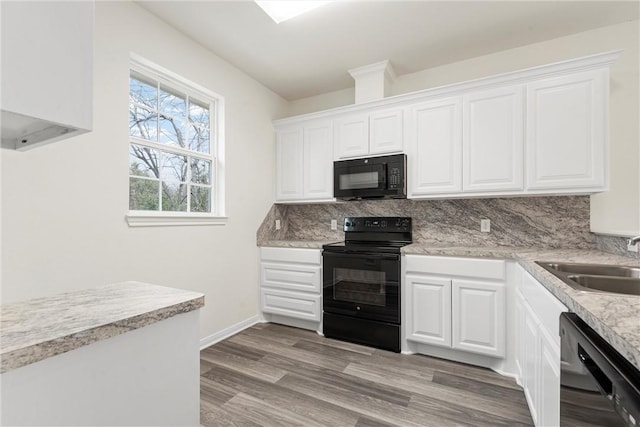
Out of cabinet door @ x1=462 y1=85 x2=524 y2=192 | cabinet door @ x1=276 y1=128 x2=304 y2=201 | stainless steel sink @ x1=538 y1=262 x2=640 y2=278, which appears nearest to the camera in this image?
stainless steel sink @ x1=538 y1=262 x2=640 y2=278

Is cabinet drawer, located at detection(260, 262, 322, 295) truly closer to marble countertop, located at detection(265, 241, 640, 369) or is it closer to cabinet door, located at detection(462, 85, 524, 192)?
cabinet door, located at detection(462, 85, 524, 192)

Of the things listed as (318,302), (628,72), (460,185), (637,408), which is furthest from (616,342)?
(628,72)

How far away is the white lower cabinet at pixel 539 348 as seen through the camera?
1177 millimetres

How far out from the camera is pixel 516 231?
2.70 metres

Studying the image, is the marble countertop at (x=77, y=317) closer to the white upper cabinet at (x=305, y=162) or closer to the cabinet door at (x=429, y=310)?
the cabinet door at (x=429, y=310)

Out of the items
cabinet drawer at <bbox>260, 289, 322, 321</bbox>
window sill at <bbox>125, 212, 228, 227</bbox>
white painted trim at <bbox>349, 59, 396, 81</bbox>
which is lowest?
cabinet drawer at <bbox>260, 289, 322, 321</bbox>

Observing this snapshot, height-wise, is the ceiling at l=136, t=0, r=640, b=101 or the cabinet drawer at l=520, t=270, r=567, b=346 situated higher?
the ceiling at l=136, t=0, r=640, b=101

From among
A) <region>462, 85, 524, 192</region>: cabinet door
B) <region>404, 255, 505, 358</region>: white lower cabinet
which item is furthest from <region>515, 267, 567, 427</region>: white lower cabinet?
<region>462, 85, 524, 192</region>: cabinet door

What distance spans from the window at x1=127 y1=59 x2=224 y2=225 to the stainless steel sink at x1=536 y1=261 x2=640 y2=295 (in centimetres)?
248

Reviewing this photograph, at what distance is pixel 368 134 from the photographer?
297 cm

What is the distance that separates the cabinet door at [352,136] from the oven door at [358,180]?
13 cm

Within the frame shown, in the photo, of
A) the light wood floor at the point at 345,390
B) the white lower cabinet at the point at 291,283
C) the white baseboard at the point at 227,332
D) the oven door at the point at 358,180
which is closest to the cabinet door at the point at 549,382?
the light wood floor at the point at 345,390

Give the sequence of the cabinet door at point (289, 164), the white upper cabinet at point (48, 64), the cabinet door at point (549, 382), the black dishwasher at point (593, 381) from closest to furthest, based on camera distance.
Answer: the white upper cabinet at point (48, 64) < the black dishwasher at point (593, 381) < the cabinet door at point (549, 382) < the cabinet door at point (289, 164)

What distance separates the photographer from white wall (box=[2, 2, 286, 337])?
1.58 meters
